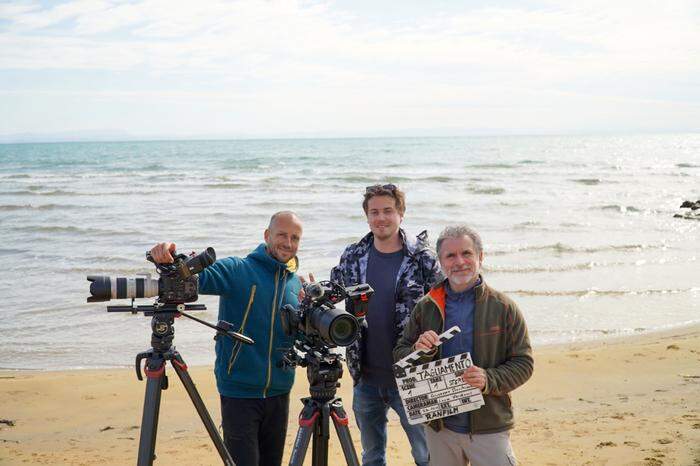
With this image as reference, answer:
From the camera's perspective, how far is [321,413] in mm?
2525

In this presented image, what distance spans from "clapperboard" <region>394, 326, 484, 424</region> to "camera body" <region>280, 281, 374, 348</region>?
0.84 ft

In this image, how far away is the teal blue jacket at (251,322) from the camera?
9.73ft

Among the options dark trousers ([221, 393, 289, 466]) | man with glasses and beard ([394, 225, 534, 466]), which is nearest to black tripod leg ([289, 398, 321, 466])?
man with glasses and beard ([394, 225, 534, 466])

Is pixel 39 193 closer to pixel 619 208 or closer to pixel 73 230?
pixel 73 230

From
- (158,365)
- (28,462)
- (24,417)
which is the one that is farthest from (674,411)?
(24,417)

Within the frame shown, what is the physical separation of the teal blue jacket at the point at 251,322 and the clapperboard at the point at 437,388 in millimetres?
710

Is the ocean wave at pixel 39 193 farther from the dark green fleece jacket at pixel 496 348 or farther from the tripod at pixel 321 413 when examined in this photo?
the dark green fleece jacket at pixel 496 348

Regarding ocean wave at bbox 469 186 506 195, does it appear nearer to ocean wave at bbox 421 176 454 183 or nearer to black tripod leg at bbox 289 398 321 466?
ocean wave at bbox 421 176 454 183

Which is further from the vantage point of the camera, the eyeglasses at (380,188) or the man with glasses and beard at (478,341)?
the eyeglasses at (380,188)

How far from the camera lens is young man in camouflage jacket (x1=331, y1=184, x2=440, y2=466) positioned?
124 inches

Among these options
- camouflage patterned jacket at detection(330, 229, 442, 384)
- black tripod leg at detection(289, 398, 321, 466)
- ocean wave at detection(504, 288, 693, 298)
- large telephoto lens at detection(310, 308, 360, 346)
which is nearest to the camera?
A: large telephoto lens at detection(310, 308, 360, 346)

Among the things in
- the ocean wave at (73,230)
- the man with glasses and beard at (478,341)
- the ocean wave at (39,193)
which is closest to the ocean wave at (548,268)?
the ocean wave at (73,230)

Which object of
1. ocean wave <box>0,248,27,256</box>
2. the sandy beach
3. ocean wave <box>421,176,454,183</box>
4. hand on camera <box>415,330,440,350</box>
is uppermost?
ocean wave <box>421,176,454,183</box>

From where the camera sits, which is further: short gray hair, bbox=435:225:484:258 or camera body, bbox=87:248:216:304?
short gray hair, bbox=435:225:484:258
